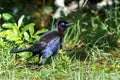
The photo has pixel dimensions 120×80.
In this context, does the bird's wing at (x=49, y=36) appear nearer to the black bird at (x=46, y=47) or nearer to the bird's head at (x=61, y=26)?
the black bird at (x=46, y=47)

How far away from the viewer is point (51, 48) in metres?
7.19

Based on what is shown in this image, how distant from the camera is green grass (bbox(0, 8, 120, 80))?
691 cm

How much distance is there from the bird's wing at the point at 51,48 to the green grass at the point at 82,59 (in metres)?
0.16

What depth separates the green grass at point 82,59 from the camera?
6906 millimetres

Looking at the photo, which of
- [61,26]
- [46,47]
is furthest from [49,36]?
[61,26]

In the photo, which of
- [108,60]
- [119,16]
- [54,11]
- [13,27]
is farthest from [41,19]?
[108,60]

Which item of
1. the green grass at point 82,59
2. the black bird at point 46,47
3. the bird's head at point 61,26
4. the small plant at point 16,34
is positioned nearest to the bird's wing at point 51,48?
the black bird at point 46,47

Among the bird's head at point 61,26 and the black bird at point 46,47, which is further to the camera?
the bird's head at point 61,26

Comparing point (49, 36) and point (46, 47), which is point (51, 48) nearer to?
point (46, 47)

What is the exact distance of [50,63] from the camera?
7.42 m

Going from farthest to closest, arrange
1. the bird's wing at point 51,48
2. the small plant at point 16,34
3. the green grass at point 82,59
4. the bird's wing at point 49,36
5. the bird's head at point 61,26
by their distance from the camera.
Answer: the small plant at point 16,34
the bird's head at point 61,26
the bird's wing at point 49,36
the bird's wing at point 51,48
the green grass at point 82,59

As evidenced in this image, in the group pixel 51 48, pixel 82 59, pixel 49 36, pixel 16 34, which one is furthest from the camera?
pixel 16 34

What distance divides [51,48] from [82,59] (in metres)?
0.87

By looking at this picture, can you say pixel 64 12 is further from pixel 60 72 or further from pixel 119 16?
pixel 60 72
